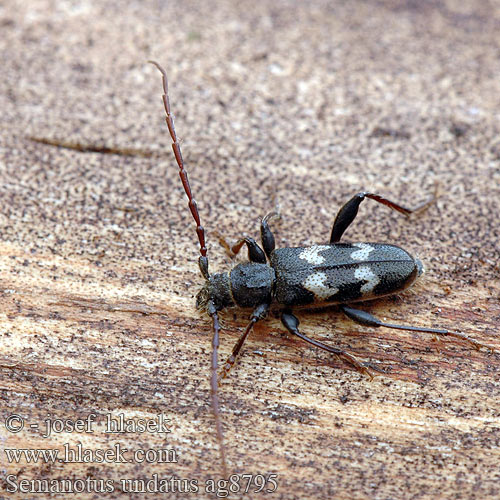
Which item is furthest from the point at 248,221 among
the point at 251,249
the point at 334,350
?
the point at 334,350

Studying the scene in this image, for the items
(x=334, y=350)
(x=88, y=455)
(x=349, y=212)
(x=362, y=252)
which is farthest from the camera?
(x=349, y=212)

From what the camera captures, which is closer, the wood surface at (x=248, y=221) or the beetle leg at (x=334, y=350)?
the wood surface at (x=248, y=221)

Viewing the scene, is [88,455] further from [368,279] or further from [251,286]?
[368,279]

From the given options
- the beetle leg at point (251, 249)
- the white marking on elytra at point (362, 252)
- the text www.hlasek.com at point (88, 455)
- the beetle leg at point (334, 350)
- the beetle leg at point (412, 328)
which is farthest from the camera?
the beetle leg at point (251, 249)

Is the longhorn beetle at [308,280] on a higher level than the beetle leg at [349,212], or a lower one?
lower

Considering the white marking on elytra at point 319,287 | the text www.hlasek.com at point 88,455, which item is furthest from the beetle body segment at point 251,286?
the text www.hlasek.com at point 88,455

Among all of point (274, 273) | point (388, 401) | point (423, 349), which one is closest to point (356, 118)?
point (274, 273)

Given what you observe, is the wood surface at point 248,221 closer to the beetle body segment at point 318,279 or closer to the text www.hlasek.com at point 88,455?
the text www.hlasek.com at point 88,455
